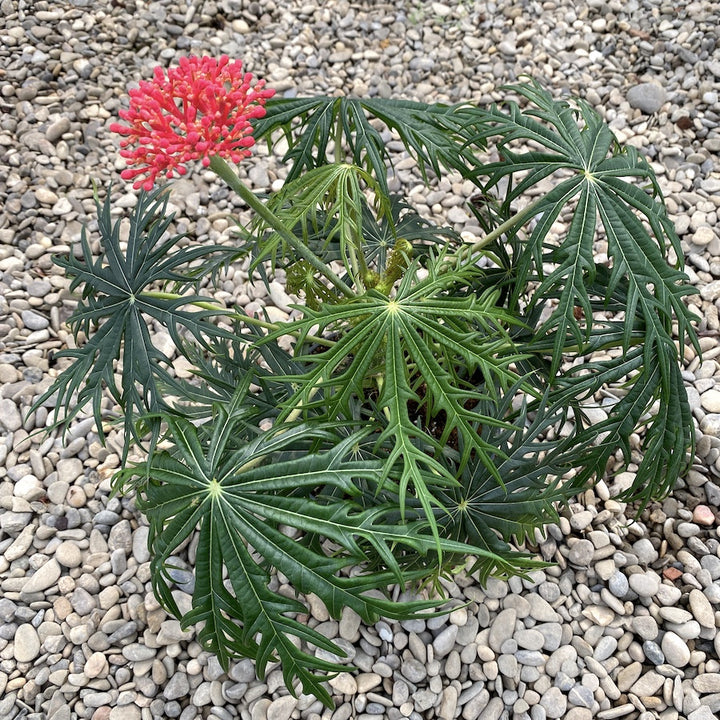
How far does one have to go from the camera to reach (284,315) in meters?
2.75

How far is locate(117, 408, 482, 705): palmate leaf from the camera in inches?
50.1

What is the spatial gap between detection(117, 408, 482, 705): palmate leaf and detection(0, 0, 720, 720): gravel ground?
2.09 ft

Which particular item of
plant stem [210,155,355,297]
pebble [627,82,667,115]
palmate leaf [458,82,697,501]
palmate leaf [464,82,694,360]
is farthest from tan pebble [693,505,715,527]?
pebble [627,82,667,115]

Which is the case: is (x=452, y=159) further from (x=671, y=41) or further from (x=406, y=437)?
(x=671, y=41)

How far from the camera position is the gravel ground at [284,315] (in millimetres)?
1934

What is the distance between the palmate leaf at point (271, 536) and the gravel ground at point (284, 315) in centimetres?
64

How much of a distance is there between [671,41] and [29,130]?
3117 millimetres

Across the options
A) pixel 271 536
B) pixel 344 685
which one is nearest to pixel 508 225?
pixel 271 536

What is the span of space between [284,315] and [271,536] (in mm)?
1529

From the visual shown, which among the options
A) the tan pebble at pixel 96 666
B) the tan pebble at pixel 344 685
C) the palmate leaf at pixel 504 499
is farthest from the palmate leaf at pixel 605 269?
the tan pebble at pixel 96 666

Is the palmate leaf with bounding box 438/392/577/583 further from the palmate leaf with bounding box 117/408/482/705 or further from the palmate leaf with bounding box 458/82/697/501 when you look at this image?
the palmate leaf with bounding box 117/408/482/705

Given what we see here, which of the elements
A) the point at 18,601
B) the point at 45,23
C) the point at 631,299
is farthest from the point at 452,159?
the point at 45,23

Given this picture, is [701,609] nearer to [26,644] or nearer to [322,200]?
[322,200]

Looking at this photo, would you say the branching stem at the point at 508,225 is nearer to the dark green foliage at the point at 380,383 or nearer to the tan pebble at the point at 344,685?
the dark green foliage at the point at 380,383
